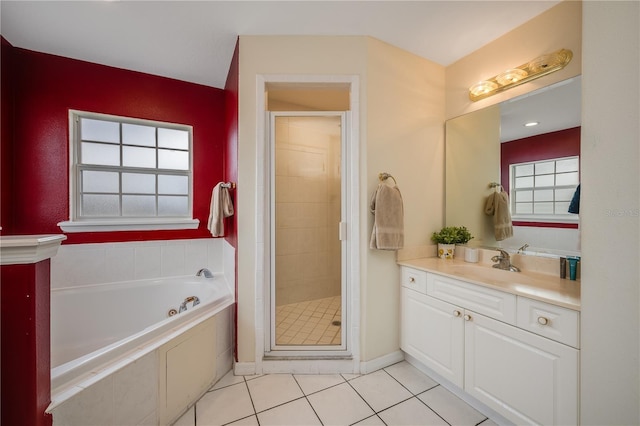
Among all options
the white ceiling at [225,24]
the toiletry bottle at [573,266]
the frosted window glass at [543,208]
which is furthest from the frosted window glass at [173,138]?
the toiletry bottle at [573,266]

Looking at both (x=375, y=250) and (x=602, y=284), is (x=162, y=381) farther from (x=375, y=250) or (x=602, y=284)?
(x=602, y=284)

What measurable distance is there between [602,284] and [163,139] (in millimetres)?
3306

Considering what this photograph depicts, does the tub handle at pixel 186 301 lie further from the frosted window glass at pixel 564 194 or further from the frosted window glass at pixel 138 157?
the frosted window glass at pixel 564 194

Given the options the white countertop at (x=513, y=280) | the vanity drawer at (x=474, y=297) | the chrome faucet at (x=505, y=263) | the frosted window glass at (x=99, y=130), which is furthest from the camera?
the frosted window glass at (x=99, y=130)

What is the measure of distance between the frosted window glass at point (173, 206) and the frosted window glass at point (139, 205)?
60 mm

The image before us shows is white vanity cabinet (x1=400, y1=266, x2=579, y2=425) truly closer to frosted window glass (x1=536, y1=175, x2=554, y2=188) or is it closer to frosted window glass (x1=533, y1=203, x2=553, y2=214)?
frosted window glass (x1=533, y1=203, x2=553, y2=214)

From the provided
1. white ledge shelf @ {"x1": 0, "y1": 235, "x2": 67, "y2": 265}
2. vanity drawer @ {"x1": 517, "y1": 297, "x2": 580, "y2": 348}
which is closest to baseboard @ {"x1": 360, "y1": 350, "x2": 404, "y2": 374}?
vanity drawer @ {"x1": 517, "y1": 297, "x2": 580, "y2": 348}

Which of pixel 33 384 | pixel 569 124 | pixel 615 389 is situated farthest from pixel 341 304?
pixel 569 124

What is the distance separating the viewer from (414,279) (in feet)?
6.43

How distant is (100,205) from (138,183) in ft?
1.18

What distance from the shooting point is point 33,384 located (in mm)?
905

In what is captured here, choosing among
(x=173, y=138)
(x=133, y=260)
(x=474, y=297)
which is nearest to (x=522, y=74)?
(x=474, y=297)

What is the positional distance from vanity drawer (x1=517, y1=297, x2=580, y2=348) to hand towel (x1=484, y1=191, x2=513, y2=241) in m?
0.75

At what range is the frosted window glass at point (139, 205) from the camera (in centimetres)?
249
